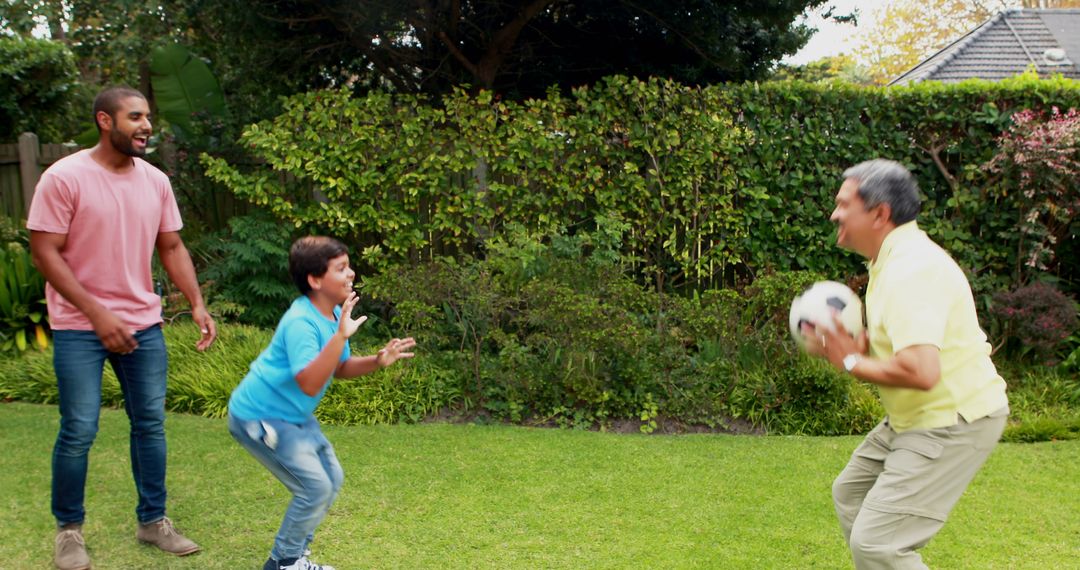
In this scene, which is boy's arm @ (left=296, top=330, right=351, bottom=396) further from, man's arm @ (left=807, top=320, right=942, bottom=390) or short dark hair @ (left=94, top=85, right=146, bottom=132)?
man's arm @ (left=807, top=320, right=942, bottom=390)

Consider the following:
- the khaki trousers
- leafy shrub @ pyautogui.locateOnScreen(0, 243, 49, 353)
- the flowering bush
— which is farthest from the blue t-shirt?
the flowering bush

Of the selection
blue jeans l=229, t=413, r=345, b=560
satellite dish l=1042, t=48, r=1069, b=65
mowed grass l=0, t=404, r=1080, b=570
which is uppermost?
satellite dish l=1042, t=48, r=1069, b=65

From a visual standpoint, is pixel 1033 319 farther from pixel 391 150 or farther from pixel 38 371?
pixel 38 371

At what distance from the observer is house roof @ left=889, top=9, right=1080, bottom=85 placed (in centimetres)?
1480

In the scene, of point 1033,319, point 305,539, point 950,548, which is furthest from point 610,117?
point 305,539

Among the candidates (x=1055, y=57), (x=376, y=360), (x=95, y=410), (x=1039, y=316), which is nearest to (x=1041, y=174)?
(x=1039, y=316)

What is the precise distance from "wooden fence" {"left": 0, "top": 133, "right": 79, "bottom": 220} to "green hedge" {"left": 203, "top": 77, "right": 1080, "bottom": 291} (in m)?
2.19

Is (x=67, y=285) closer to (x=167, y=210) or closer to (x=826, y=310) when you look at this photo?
(x=167, y=210)

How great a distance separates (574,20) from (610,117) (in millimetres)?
2478

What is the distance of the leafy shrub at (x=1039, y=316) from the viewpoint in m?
7.36

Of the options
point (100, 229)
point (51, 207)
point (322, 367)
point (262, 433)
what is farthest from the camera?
point (100, 229)

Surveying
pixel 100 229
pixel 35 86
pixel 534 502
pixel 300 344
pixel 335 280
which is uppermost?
pixel 35 86

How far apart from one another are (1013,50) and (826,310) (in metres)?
15.4

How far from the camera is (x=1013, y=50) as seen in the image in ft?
51.8
